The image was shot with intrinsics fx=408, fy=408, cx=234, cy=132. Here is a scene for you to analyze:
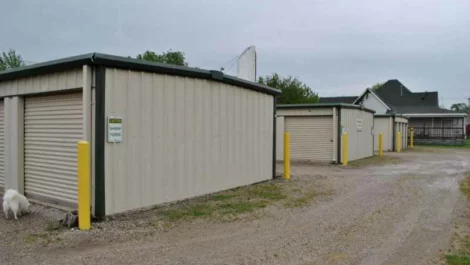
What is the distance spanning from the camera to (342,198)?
902 cm

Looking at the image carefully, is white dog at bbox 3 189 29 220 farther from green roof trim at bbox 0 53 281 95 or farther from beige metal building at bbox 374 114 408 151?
beige metal building at bbox 374 114 408 151

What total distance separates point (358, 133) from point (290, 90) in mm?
22399

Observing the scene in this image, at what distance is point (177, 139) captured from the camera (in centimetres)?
827

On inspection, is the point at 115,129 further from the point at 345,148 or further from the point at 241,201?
the point at 345,148

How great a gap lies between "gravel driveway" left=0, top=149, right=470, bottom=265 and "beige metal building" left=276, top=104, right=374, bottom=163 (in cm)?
870

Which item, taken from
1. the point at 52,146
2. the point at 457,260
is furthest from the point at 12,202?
the point at 457,260

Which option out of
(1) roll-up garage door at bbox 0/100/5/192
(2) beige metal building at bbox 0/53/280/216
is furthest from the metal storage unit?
(1) roll-up garage door at bbox 0/100/5/192

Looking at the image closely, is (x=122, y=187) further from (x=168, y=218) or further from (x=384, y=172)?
(x=384, y=172)

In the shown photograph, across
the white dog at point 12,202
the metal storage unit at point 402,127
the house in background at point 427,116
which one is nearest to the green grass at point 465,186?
the white dog at point 12,202

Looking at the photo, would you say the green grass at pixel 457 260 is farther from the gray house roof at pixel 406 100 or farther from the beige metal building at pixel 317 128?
the gray house roof at pixel 406 100

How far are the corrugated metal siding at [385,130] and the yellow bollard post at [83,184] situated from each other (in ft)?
82.5

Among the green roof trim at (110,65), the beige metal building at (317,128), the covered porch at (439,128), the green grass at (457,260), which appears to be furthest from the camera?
the covered porch at (439,128)

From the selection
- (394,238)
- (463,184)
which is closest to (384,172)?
(463,184)

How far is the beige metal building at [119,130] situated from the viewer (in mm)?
6711
